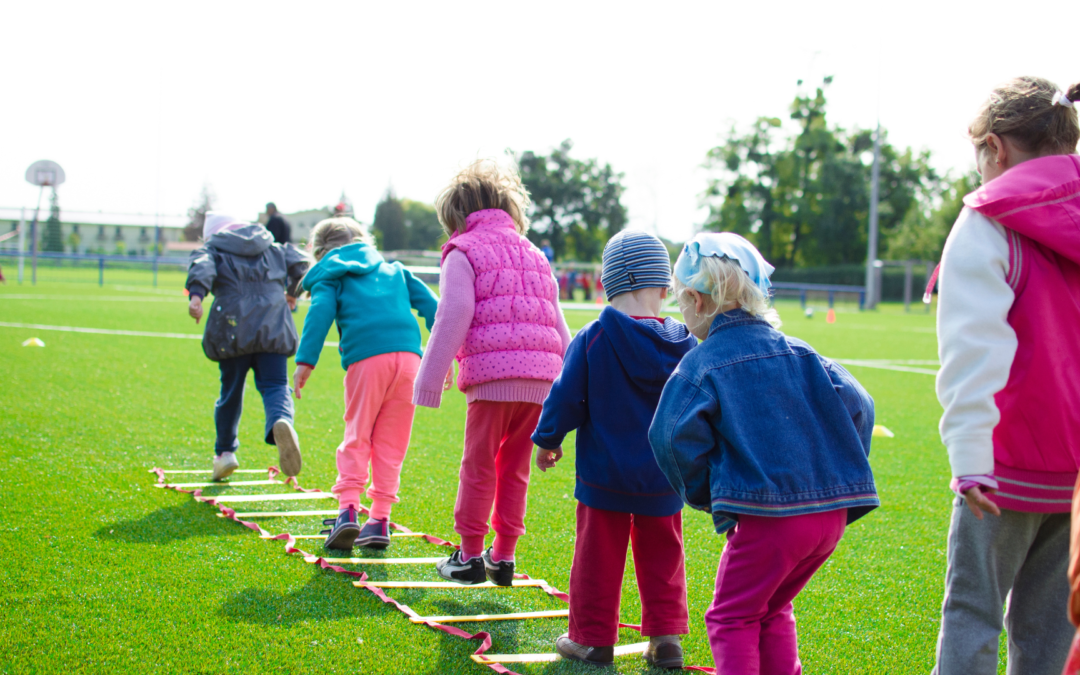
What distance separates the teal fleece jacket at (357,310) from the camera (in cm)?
420

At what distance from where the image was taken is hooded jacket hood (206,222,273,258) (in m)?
5.28

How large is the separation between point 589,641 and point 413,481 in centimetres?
270

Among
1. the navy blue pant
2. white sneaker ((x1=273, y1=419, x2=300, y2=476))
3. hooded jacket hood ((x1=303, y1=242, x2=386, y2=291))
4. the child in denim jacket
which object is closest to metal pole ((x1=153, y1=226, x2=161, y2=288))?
the navy blue pant

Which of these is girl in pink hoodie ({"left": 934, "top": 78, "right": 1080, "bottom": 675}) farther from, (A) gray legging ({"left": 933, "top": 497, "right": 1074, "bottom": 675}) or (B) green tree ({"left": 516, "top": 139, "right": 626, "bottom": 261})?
(B) green tree ({"left": 516, "top": 139, "right": 626, "bottom": 261})

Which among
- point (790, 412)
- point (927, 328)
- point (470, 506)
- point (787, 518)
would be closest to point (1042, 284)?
point (790, 412)

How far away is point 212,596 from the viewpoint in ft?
10.9

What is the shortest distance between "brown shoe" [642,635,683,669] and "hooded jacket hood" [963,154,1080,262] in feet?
5.57

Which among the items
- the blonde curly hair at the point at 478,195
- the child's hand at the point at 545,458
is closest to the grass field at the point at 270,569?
the child's hand at the point at 545,458

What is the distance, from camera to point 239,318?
5.16 metres

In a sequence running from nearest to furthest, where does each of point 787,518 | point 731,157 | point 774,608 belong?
point 787,518 < point 774,608 < point 731,157

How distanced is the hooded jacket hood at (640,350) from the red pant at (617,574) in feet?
1.56

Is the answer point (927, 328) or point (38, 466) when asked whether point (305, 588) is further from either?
point (927, 328)

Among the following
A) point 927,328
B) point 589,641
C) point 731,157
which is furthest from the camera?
point 731,157

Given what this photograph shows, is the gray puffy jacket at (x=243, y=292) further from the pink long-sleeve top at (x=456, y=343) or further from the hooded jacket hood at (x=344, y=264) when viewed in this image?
the pink long-sleeve top at (x=456, y=343)
